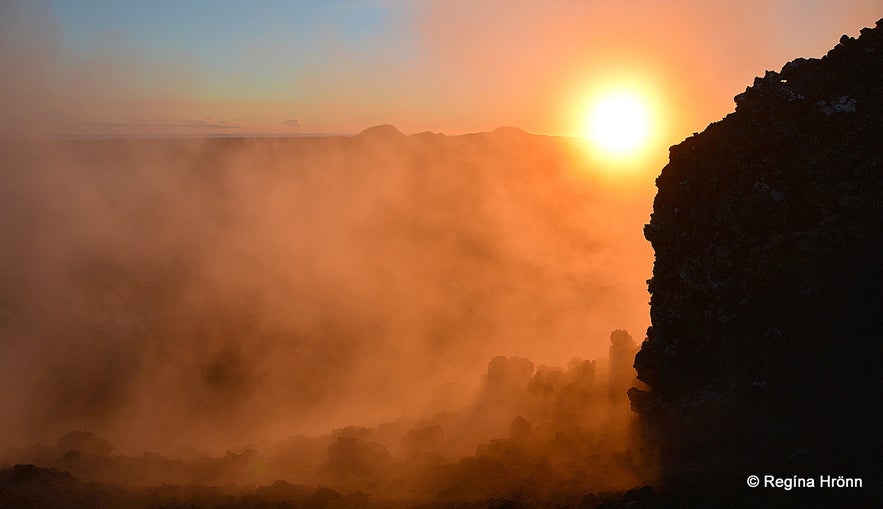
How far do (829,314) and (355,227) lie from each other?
209ft

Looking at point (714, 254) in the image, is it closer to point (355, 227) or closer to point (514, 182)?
point (355, 227)

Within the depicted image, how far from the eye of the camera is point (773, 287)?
14703 mm

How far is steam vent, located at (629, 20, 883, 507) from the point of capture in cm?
1286

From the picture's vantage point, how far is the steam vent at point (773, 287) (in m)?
12.9

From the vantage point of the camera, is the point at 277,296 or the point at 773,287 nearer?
the point at 773,287

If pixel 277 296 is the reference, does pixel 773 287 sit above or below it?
below

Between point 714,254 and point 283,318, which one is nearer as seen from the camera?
point 714,254

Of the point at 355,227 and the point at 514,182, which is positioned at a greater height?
the point at 514,182

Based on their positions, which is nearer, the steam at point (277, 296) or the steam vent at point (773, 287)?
the steam vent at point (773, 287)

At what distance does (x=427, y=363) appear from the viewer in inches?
1521

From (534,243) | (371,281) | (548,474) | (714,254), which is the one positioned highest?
(534,243)

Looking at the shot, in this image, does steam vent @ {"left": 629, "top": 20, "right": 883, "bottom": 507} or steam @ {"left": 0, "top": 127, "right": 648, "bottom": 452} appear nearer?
steam vent @ {"left": 629, "top": 20, "right": 883, "bottom": 507}

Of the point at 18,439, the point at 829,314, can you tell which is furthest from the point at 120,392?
the point at 829,314

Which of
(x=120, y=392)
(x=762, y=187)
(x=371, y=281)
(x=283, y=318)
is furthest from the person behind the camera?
(x=371, y=281)
